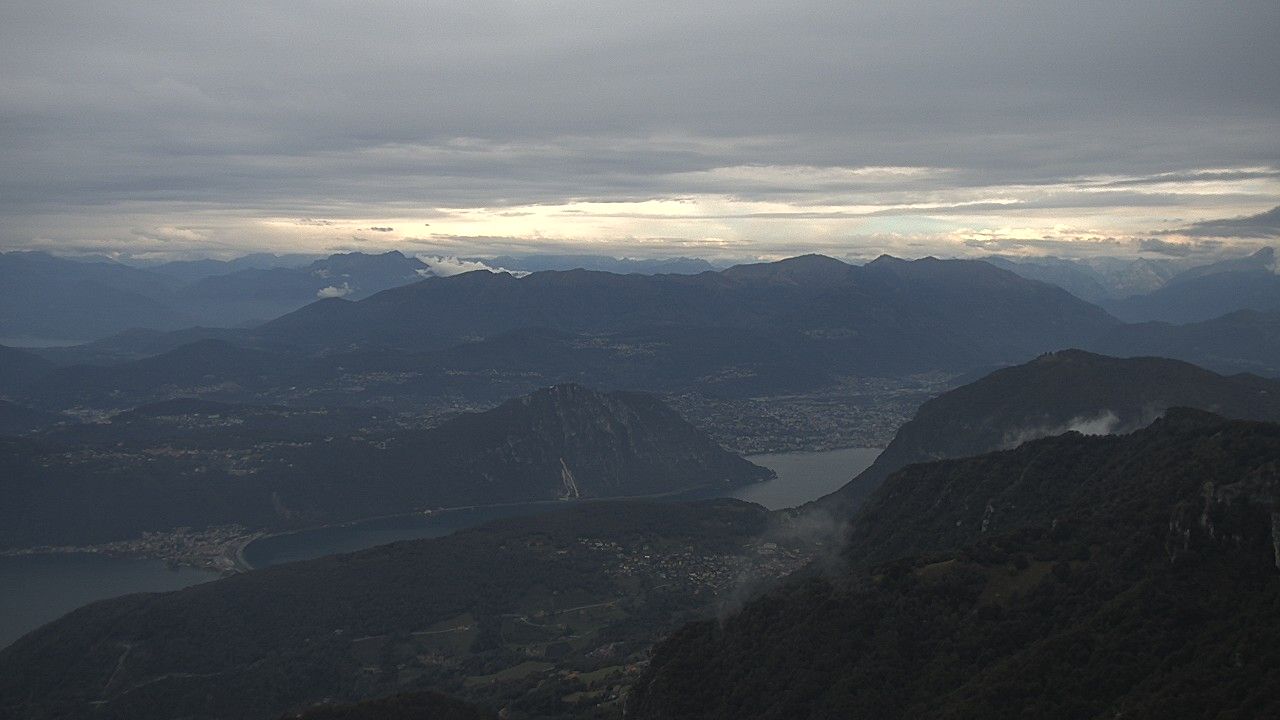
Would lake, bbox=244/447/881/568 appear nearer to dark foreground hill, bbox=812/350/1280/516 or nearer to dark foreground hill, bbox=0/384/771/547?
dark foreground hill, bbox=0/384/771/547

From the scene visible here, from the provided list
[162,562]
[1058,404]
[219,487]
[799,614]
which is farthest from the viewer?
[219,487]

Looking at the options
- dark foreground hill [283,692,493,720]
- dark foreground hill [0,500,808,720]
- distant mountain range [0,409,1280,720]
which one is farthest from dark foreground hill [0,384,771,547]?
dark foreground hill [283,692,493,720]

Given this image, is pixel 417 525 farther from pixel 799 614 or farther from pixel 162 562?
pixel 799 614

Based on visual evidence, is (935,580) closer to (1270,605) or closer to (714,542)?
(1270,605)

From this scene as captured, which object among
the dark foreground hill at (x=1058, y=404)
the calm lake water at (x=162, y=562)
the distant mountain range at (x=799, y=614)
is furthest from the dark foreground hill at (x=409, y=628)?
the calm lake water at (x=162, y=562)

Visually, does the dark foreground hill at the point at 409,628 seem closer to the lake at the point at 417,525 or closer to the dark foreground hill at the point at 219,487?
→ the lake at the point at 417,525

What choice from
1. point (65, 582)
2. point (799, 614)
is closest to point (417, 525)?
point (65, 582)
